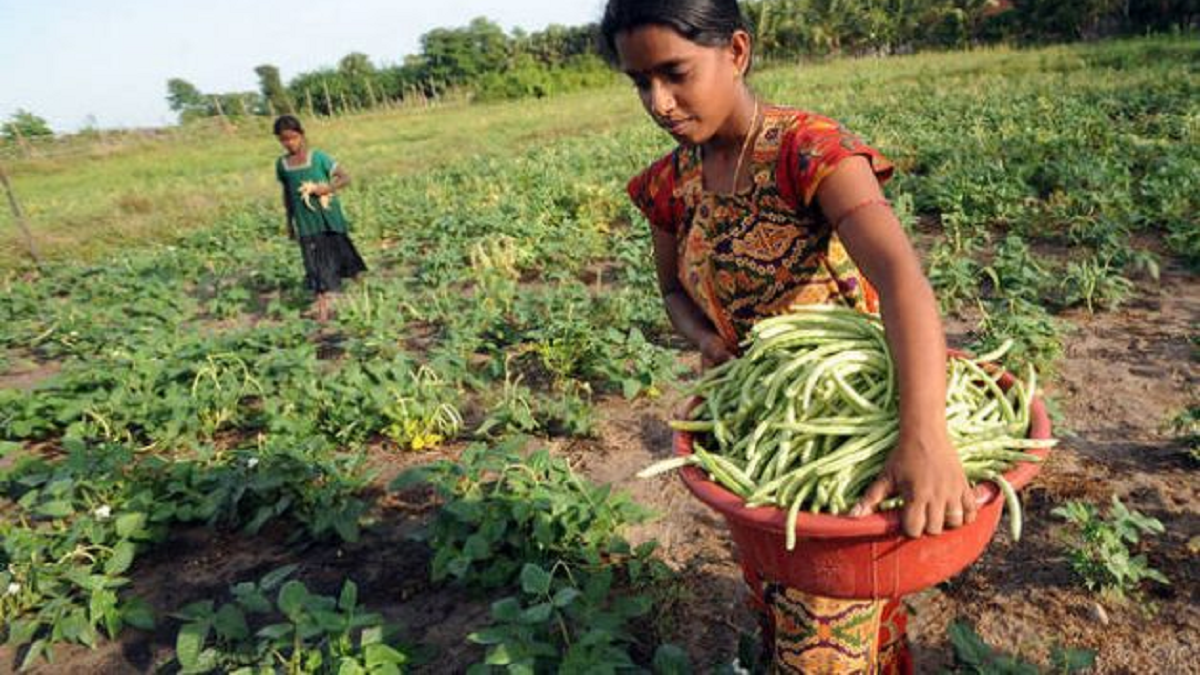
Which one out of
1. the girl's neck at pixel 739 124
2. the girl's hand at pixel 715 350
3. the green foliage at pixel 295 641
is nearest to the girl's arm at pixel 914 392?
the girl's neck at pixel 739 124

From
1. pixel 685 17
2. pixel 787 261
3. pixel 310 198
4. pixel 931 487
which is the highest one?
pixel 685 17

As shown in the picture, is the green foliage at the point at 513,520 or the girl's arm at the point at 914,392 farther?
the green foliage at the point at 513,520

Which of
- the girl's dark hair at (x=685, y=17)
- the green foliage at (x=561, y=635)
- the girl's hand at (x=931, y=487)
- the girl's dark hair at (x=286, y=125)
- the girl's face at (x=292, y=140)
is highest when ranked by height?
the girl's dark hair at (x=286, y=125)

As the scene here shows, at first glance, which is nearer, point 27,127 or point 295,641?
point 295,641

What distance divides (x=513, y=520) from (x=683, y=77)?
79.3 inches

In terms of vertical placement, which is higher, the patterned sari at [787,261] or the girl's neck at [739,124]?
the girl's neck at [739,124]

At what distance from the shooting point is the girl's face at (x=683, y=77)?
149cm

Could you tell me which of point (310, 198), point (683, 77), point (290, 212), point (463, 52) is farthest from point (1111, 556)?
point (463, 52)

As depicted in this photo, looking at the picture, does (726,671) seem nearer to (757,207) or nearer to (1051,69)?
(757,207)

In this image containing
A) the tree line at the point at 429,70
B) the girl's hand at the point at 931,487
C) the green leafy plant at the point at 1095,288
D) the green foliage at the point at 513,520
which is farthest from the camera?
the tree line at the point at 429,70

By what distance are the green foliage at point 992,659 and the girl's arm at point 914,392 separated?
1191 mm

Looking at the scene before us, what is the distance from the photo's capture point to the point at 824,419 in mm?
1327

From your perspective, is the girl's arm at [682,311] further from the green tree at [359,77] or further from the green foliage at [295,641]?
the green tree at [359,77]

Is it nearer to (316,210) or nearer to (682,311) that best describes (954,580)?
(682,311)
